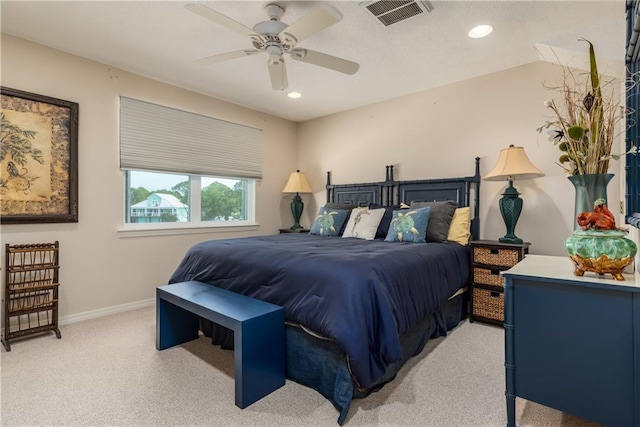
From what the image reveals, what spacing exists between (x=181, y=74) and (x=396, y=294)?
3.19 m

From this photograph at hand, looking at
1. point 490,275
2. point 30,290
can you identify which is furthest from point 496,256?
point 30,290

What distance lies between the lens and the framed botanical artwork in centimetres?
275

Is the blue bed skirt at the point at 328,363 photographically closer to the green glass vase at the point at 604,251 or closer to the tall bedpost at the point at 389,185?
the green glass vase at the point at 604,251

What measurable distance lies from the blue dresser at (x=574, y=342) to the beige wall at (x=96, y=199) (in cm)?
350

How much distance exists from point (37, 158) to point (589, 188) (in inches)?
158

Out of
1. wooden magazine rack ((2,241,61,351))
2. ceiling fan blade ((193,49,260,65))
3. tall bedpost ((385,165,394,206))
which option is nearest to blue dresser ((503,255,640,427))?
ceiling fan blade ((193,49,260,65))

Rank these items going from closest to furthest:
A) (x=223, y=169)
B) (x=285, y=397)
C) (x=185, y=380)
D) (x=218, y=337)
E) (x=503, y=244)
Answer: (x=285, y=397)
(x=185, y=380)
(x=218, y=337)
(x=503, y=244)
(x=223, y=169)

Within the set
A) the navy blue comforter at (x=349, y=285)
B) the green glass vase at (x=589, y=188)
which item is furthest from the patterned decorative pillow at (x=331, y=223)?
the green glass vase at (x=589, y=188)

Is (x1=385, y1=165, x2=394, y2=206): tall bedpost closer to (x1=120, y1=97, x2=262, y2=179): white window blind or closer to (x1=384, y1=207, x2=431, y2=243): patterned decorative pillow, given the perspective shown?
(x1=384, y1=207, x2=431, y2=243): patterned decorative pillow

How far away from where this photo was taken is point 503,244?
2.96m

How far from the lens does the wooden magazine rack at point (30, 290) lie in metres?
2.64

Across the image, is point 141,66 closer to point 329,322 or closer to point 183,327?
point 183,327

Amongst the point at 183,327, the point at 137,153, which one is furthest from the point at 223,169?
the point at 183,327

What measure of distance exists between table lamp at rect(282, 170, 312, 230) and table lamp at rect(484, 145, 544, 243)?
2569 millimetres
